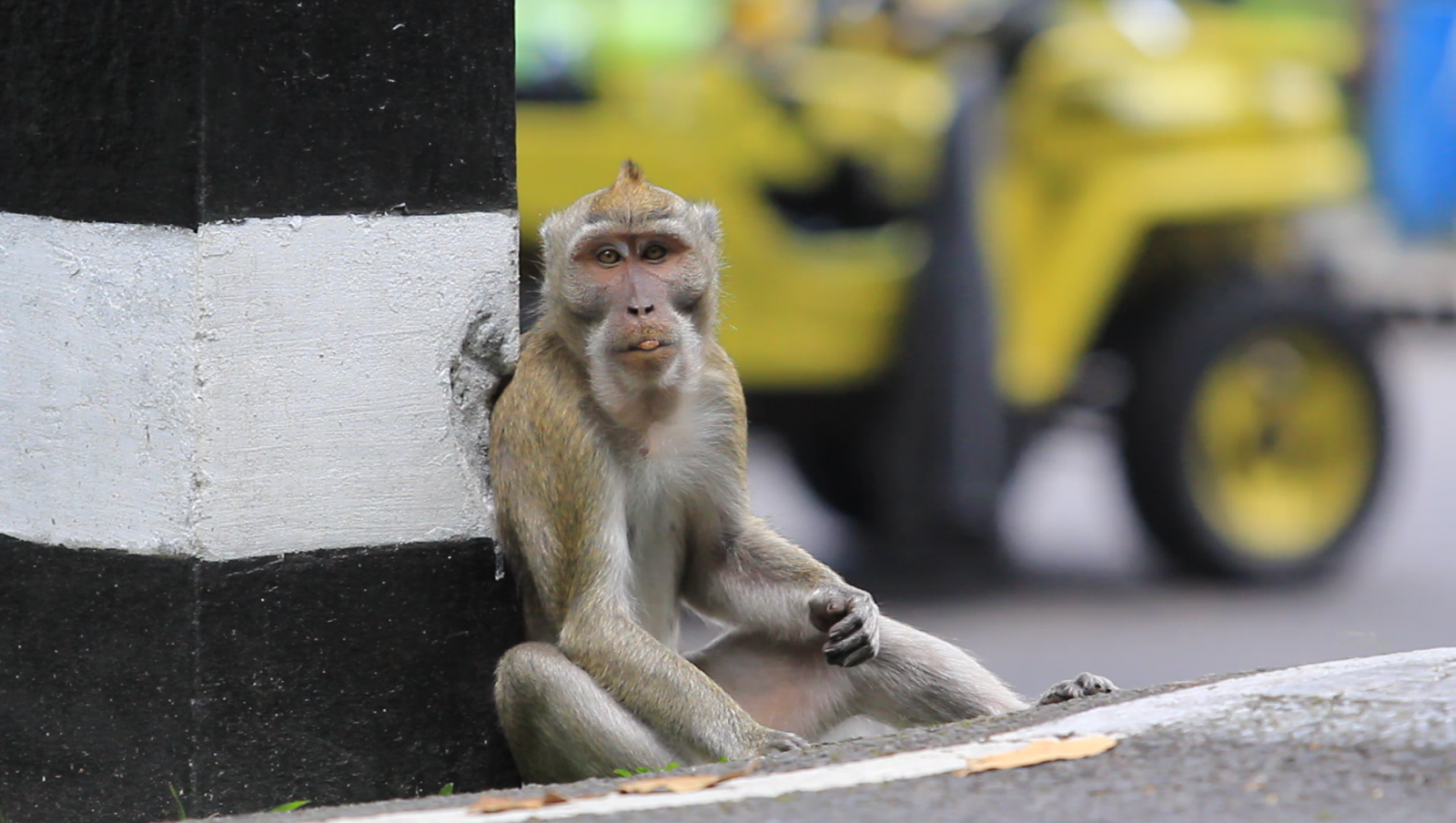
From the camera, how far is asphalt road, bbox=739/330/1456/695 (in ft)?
27.0

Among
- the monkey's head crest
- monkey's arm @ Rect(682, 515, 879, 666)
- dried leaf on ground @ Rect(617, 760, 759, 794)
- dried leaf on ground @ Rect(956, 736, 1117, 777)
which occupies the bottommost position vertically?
dried leaf on ground @ Rect(617, 760, 759, 794)

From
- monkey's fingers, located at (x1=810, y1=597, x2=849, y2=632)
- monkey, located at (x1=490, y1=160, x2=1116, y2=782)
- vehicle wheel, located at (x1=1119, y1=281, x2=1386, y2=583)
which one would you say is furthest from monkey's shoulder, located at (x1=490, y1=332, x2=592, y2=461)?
vehicle wheel, located at (x1=1119, y1=281, x2=1386, y2=583)

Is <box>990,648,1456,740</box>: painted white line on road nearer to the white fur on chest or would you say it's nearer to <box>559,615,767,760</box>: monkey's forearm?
<box>559,615,767,760</box>: monkey's forearm

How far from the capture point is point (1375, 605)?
367 inches

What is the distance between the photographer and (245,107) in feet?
13.0

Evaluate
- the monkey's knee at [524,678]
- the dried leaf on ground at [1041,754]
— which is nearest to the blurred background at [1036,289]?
the monkey's knee at [524,678]

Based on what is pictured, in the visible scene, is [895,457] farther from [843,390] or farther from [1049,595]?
[1049,595]

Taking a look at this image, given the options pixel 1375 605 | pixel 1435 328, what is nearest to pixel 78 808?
pixel 1375 605

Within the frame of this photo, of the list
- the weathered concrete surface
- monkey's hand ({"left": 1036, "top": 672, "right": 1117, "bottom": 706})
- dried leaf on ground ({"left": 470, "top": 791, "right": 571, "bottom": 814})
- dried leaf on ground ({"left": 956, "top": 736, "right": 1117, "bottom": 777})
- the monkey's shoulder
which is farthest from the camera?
the monkey's shoulder

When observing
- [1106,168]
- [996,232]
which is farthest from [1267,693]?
[1106,168]

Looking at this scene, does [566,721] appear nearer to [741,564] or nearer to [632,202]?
[741,564]

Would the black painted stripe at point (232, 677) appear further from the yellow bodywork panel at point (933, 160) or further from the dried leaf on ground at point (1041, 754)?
the yellow bodywork panel at point (933, 160)

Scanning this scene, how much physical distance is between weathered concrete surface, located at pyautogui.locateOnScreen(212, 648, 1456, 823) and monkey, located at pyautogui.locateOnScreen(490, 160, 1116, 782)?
20.1 inches

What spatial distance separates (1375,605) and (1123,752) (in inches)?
242
